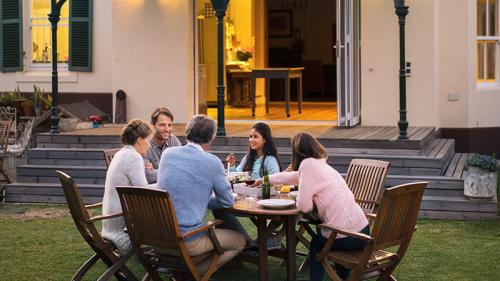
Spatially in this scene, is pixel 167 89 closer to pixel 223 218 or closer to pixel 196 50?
pixel 196 50

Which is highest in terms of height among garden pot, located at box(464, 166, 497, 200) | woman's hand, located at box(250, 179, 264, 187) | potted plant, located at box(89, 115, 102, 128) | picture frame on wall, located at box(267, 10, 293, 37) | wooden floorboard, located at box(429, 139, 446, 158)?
picture frame on wall, located at box(267, 10, 293, 37)

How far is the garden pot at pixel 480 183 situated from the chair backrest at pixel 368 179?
7.31ft

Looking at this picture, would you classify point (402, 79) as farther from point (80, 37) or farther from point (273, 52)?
point (273, 52)

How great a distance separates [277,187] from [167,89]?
6.60m

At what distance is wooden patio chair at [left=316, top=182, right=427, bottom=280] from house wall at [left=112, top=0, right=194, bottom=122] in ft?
23.9

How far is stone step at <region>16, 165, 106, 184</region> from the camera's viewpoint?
1100 centimetres

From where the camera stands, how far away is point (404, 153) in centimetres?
1050

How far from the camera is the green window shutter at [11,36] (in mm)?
15031

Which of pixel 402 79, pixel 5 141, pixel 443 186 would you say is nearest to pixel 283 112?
pixel 402 79

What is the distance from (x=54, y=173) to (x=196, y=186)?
535 cm

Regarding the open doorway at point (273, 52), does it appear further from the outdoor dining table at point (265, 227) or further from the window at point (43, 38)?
the outdoor dining table at point (265, 227)

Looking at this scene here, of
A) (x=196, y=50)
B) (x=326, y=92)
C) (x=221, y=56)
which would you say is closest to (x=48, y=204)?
(x=221, y=56)

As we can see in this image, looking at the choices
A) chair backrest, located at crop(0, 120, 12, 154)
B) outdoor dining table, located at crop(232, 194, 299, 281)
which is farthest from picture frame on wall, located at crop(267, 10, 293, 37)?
outdoor dining table, located at crop(232, 194, 299, 281)

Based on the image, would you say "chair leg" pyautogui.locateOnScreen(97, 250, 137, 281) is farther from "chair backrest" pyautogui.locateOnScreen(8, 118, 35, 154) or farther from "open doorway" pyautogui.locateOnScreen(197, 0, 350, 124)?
"open doorway" pyautogui.locateOnScreen(197, 0, 350, 124)
